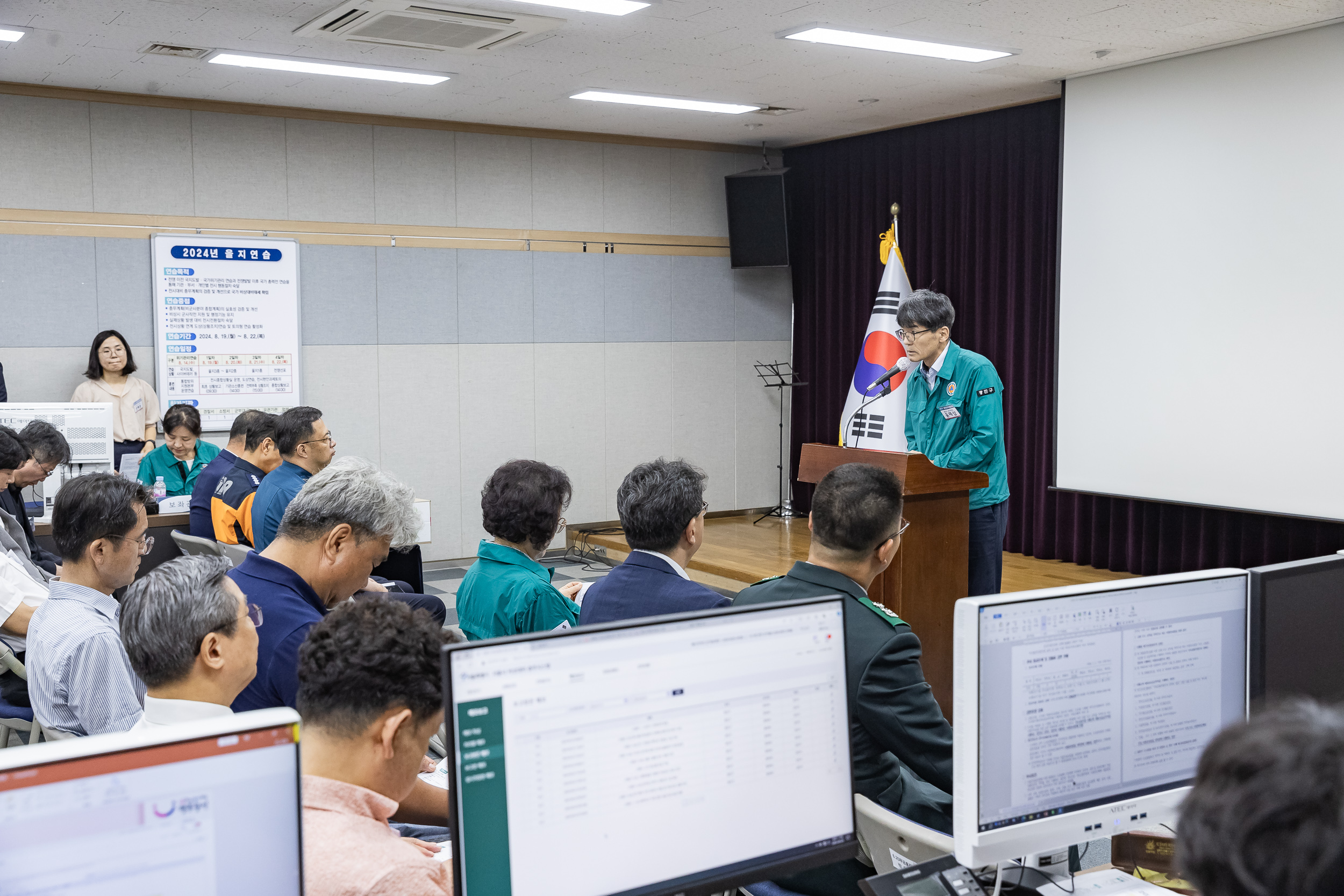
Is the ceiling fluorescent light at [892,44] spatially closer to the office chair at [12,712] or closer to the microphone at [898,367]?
the microphone at [898,367]

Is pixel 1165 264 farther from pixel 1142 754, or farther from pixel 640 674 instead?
pixel 640 674

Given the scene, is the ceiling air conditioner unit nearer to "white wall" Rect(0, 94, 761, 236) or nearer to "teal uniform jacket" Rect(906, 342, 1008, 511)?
"white wall" Rect(0, 94, 761, 236)

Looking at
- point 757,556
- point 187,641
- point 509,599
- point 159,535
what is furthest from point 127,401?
point 187,641

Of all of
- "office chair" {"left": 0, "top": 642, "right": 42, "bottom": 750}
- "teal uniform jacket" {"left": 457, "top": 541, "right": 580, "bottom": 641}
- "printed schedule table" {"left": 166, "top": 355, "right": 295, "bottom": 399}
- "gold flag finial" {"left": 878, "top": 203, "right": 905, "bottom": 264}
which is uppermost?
"gold flag finial" {"left": 878, "top": 203, "right": 905, "bottom": 264}

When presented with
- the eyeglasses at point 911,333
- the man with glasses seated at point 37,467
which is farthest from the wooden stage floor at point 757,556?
the man with glasses seated at point 37,467

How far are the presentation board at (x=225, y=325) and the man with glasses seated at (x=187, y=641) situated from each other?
18.3ft

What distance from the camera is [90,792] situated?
1001 mm

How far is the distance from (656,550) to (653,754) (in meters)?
1.44

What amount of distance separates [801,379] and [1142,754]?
777cm

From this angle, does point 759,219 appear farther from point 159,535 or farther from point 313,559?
point 313,559

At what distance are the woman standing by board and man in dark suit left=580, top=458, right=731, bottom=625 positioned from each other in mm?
4868

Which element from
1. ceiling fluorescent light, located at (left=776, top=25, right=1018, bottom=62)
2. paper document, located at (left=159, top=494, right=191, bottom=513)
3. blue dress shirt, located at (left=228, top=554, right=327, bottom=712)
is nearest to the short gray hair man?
blue dress shirt, located at (left=228, top=554, right=327, bottom=712)

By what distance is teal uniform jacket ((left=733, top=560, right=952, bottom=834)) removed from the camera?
1.89 m

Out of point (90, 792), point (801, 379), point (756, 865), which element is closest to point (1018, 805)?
point (756, 865)
